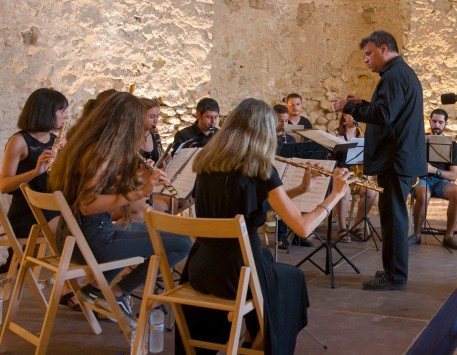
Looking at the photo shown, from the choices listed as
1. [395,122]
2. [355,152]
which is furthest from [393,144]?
[355,152]

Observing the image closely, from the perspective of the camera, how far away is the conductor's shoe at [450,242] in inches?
243

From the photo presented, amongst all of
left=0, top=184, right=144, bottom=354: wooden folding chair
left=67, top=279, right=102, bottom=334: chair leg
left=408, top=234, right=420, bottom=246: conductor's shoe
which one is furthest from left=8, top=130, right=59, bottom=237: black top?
left=408, top=234, right=420, bottom=246: conductor's shoe

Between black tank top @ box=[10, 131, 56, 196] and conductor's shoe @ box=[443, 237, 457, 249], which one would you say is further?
conductor's shoe @ box=[443, 237, 457, 249]

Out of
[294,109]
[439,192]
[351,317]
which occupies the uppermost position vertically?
[294,109]

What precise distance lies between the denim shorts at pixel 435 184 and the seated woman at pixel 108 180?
3873 millimetres

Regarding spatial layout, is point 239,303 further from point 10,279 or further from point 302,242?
point 302,242

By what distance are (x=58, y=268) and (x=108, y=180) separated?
478 mm

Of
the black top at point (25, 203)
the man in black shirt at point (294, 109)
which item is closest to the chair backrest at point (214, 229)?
the black top at point (25, 203)

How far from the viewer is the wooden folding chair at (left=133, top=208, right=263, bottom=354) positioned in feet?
7.99

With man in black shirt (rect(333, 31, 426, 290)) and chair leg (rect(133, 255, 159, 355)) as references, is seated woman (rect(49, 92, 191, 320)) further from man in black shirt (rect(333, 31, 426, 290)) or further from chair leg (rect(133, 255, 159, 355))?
man in black shirt (rect(333, 31, 426, 290))

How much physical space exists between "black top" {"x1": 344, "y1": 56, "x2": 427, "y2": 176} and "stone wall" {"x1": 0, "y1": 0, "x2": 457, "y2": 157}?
2.71 meters

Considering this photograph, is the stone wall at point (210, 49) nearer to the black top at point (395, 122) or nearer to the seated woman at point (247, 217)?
the black top at point (395, 122)

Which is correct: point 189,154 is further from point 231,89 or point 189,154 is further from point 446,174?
point 231,89

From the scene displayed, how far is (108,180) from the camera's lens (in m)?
3.12
